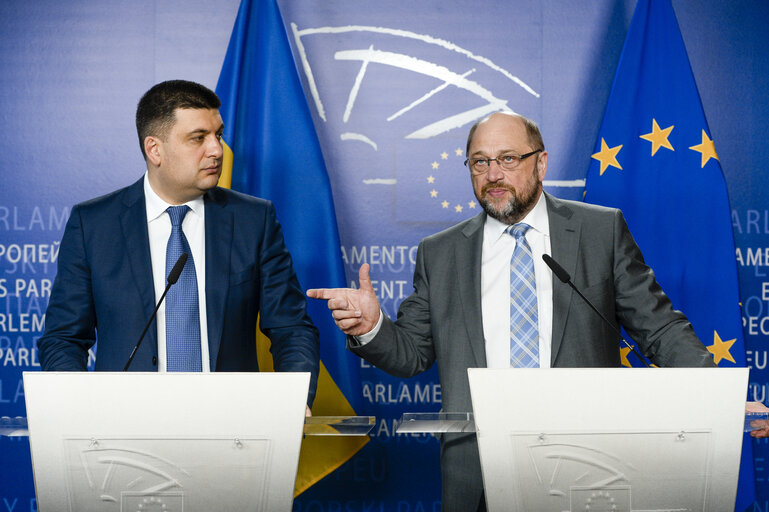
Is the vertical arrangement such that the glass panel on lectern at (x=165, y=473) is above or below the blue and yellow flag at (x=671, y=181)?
below

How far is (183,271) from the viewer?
102 inches

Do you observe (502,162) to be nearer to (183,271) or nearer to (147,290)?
(183,271)

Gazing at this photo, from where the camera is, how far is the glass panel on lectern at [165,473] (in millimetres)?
1570

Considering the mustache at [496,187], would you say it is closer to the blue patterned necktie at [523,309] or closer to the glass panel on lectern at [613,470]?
the blue patterned necktie at [523,309]

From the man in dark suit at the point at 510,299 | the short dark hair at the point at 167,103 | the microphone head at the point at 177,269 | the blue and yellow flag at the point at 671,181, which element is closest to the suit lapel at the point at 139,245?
the short dark hair at the point at 167,103

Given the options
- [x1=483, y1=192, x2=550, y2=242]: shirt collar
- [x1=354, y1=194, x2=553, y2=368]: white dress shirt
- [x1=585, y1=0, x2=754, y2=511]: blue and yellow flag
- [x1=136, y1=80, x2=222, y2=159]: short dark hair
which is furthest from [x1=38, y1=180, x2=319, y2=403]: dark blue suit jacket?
[x1=585, y1=0, x2=754, y2=511]: blue and yellow flag

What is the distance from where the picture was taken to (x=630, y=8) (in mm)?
3816

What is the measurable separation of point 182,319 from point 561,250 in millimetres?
1253

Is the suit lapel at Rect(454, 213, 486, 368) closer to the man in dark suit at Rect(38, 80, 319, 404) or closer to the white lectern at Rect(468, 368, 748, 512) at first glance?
the man in dark suit at Rect(38, 80, 319, 404)

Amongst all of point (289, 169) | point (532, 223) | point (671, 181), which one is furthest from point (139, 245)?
point (671, 181)

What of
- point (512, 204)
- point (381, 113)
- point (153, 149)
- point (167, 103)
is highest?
point (381, 113)

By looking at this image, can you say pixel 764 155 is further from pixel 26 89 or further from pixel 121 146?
pixel 26 89

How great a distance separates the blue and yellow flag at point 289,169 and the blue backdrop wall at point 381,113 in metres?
0.24

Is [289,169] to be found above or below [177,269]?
above
